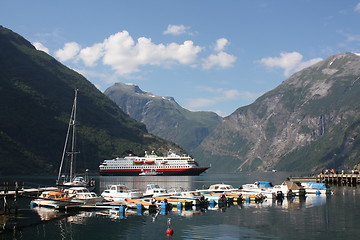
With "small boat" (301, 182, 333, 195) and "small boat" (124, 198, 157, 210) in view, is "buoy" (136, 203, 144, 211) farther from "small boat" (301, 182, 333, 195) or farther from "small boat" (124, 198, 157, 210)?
"small boat" (301, 182, 333, 195)

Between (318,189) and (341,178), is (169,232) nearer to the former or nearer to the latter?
(318,189)

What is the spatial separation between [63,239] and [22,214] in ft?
62.6

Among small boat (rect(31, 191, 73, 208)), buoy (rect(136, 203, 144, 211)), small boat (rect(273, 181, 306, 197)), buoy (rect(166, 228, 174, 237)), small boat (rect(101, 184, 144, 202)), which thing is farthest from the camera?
small boat (rect(273, 181, 306, 197))

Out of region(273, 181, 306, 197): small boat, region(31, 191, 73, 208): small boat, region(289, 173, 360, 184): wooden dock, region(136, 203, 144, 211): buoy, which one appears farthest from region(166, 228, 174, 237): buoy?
region(289, 173, 360, 184): wooden dock

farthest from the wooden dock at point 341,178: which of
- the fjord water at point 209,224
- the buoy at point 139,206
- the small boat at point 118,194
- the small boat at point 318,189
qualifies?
the buoy at point 139,206

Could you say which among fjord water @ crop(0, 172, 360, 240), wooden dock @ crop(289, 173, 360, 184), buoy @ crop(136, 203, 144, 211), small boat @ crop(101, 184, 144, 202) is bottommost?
fjord water @ crop(0, 172, 360, 240)

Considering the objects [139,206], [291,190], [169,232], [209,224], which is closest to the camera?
[169,232]

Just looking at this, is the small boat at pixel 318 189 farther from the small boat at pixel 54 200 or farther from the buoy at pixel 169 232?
the buoy at pixel 169 232

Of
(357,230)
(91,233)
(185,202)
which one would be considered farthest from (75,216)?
(357,230)

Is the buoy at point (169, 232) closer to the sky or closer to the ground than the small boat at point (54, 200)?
closer to the ground

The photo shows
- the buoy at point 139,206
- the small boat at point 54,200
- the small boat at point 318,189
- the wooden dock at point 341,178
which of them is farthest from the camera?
the wooden dock at point 341,178

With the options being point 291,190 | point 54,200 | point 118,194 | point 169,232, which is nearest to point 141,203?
point 118,194

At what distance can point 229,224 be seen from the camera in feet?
159

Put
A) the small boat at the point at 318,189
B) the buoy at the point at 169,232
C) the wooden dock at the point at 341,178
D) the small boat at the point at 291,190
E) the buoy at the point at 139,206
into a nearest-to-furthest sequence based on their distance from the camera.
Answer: the buoy at the point at 169,232 → the buoy at the point at 139,206 → the small boat at the point at 291,190 → the small boat at the point at 318,189 → the wooden dock at the point at 341,178
